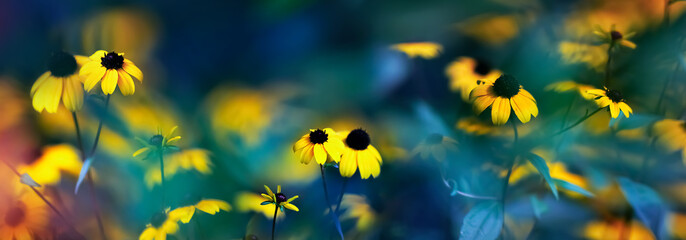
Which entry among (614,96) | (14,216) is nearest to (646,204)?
(614,96)

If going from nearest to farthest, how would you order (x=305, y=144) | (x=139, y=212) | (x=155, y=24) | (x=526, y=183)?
(x=305, y=144) < (x=139, y=212) < (x=526, y=183) < (x=155, y=24)

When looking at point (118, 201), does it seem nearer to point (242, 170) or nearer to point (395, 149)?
point (242, 170)

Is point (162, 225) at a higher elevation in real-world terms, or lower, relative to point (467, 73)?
lower

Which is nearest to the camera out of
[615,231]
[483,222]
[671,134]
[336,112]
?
[483,222]

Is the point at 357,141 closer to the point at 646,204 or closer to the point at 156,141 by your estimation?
the point at 156,141

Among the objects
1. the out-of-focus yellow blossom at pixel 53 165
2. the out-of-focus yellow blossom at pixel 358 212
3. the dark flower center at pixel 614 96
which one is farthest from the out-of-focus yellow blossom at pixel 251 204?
the dark flower center at pixel 614 96

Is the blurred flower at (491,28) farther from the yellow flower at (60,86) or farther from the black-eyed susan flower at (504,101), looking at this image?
the yellow flower at (60,86)

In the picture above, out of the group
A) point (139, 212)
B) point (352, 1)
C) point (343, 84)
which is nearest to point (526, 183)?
point (343, 84)
